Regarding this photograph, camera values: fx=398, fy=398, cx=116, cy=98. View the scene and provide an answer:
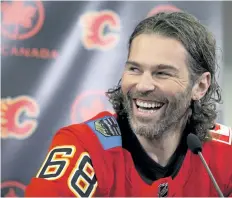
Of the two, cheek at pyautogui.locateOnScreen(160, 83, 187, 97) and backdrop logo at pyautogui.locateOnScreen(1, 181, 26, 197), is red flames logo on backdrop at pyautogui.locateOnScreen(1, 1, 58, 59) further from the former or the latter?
cheek at pyautogui.locateOnScreen(160, 83, 187, 97)

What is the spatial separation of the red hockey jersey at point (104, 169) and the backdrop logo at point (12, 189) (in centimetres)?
56

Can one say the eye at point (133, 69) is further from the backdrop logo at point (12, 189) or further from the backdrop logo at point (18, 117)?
the backdrop logo at point (12, 189)

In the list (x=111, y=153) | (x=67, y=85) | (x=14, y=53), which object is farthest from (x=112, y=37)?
(x=111, y=153)

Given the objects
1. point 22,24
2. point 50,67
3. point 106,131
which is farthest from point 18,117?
point 106,131

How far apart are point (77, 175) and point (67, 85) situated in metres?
0.61

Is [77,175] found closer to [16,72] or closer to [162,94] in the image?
[162,94]

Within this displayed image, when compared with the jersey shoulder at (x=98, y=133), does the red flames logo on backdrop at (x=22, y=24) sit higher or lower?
higher

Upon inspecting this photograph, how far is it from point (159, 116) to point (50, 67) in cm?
56

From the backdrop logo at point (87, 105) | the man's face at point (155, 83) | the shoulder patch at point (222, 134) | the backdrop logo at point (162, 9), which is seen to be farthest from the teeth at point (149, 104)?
the backdrop logo at point (162, 9)

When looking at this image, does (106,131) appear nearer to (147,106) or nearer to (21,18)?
(147,106)

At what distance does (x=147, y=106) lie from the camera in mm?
933

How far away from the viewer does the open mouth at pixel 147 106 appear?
927 mm

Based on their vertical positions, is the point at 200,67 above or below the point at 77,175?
above

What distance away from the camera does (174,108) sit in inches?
37.8
